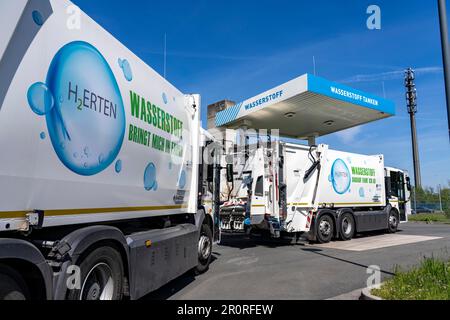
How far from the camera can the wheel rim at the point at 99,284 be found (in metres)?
3.95

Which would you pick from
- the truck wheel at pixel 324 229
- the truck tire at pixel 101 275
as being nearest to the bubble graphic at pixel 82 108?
the truck tire at pixel 101 275

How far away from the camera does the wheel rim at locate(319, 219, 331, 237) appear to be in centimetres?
1298

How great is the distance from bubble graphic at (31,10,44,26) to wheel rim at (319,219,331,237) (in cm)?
1137

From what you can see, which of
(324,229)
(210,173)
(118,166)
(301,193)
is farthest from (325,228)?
(118,166)

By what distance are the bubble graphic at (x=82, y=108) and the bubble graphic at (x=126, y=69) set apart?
361mm

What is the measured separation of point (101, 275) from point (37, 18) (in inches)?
106

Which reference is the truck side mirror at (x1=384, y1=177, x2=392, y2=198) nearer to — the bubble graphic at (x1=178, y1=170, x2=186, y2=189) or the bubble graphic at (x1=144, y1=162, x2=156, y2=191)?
the bubble graphic at (x1=178, y1=170, x2=186, y2=189)

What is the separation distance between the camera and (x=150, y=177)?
5.61 metres

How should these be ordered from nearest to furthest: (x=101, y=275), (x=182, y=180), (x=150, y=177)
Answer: (x=101, y=275) < (x=150, y=177) < (x=182, y=180)

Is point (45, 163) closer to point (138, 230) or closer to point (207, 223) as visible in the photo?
point (138, 230)

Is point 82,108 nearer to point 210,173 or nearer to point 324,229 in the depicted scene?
point 210,173

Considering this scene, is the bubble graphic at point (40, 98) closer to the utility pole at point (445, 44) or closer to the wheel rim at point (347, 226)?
the utility pole at point (445, 44)

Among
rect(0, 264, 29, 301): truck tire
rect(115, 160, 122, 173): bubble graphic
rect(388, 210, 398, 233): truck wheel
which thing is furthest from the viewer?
rect(388, 210, 398, 233): truck wheel

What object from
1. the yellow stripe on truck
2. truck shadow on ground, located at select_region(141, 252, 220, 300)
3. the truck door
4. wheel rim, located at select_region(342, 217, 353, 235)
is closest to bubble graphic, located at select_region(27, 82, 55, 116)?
the yellow stripe on truck
